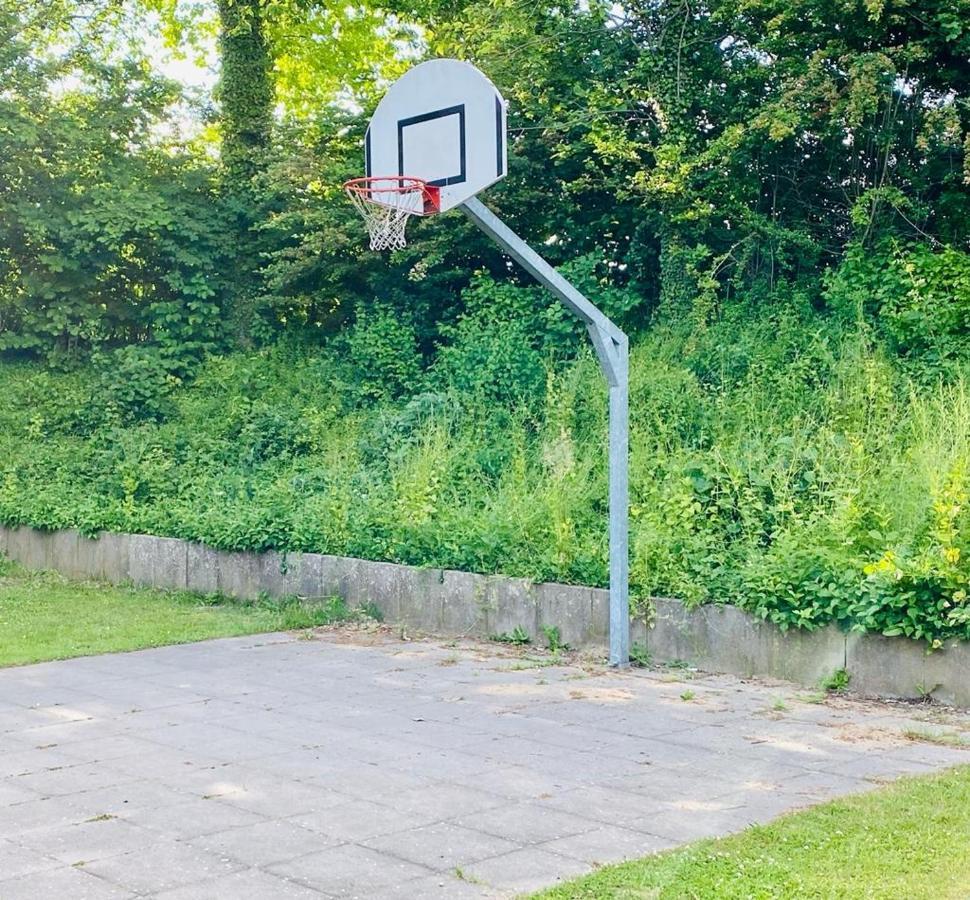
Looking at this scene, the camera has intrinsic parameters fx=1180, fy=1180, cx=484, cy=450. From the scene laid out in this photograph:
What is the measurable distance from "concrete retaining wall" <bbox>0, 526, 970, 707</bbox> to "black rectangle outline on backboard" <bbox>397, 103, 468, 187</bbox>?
3153 millimetres

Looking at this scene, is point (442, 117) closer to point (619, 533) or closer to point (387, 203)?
point (387, 203)

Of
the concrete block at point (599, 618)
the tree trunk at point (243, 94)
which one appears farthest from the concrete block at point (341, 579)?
the tree trunk at point (243, 94)

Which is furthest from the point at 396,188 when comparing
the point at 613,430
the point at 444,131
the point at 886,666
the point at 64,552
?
the point at 64,552

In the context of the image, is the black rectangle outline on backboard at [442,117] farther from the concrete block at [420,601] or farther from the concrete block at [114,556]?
the concrete block at [114,556]

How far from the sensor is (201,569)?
11859 mm

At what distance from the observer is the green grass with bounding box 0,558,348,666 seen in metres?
9.37

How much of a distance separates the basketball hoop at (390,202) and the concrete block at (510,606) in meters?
2.86

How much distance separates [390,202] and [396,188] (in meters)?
0.12

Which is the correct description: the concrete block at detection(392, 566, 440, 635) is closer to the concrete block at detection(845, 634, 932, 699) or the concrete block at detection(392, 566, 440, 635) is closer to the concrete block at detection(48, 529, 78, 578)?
the concrete block at detection(845, 634, 932, 699)

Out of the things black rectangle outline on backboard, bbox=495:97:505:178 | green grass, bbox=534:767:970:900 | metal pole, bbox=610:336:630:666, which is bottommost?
green grass, bbox=534:767:970:900

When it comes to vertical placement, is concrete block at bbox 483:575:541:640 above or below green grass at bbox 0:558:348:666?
above

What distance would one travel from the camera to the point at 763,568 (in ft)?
26.2

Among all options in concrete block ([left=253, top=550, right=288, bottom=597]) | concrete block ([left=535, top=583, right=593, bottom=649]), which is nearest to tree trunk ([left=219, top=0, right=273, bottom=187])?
concrete block ([left=253, top=550, right=288, bottom=597])

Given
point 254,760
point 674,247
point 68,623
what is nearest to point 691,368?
point 674,247
